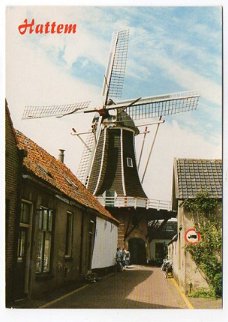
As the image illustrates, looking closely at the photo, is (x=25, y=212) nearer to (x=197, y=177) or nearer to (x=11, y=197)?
(x=11, y=197)

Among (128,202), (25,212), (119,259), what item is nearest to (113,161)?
(128,202)

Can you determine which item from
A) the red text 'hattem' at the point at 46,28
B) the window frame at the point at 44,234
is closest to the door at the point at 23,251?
the window frame at the point at 44,234

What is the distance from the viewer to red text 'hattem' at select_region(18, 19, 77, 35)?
33.8ft

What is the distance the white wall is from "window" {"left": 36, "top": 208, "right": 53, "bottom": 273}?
19.4 feet

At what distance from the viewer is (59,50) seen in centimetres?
1091

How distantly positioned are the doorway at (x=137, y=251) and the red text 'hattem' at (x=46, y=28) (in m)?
19.0

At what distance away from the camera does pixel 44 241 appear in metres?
12.2

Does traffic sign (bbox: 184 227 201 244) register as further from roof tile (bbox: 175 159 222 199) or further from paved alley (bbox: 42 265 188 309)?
paved alley (bbox: 42 265 188 309)

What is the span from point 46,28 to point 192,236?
21.3 ft

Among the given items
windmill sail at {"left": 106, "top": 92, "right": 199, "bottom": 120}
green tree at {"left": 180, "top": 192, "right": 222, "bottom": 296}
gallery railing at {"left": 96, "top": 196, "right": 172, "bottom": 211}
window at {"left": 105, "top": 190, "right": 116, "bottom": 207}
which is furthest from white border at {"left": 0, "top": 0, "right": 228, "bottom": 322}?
window at {"left": 105, "top": 190, "right": 116, "bottom": 207}
